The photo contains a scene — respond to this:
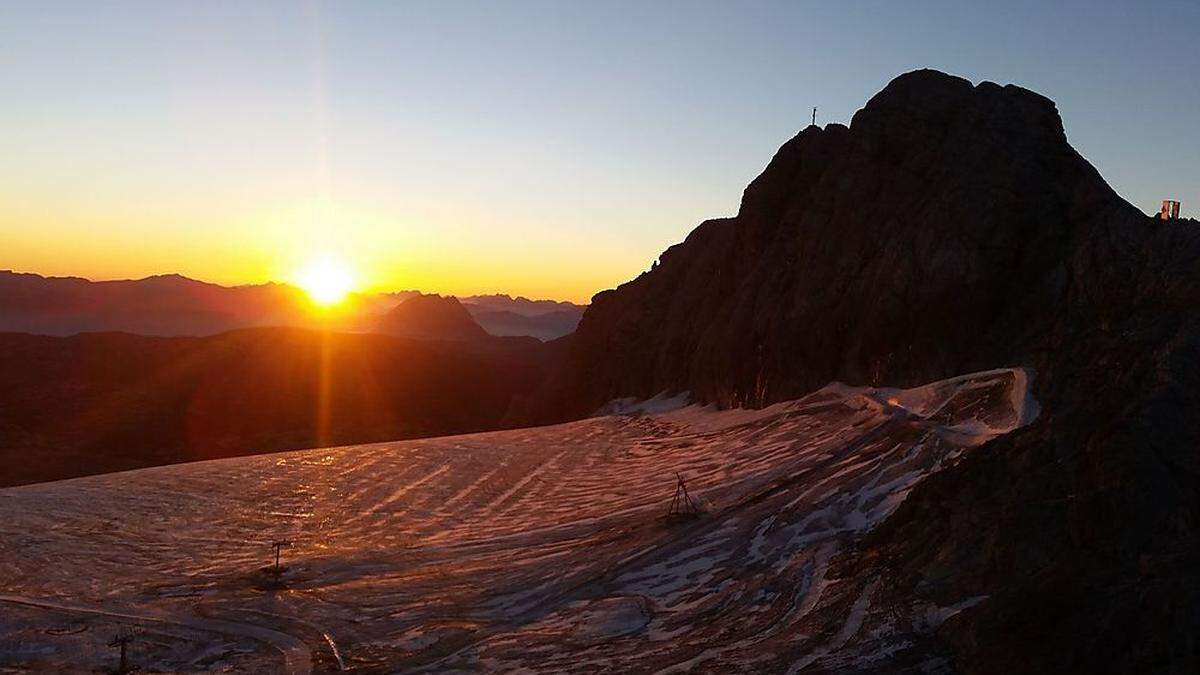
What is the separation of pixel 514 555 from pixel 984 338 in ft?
41.7

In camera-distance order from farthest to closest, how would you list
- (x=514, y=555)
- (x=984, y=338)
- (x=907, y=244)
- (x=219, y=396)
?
(x=219, y=396)
(x=907, y=244)
(x=984, y=338)
(x=514, y=555)

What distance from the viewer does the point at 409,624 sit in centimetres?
1488

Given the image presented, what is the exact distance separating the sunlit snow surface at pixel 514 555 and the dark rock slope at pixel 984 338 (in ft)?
4.06

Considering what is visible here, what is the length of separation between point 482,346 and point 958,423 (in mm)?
130119

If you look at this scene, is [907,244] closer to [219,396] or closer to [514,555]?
[514,555]

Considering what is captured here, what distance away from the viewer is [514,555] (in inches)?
725

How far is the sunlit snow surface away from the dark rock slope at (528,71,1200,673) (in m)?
1.24

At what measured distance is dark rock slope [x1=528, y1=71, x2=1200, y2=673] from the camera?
909 cm

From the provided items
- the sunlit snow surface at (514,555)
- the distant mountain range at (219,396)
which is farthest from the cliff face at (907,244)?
the distant mountain range at (219,396)

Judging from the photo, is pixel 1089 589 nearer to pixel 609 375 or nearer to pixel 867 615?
pixel 867 615

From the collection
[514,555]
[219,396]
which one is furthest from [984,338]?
[219,396]

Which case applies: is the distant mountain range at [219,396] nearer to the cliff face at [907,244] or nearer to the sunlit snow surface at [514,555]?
the sunlit snow surface at [514,555]

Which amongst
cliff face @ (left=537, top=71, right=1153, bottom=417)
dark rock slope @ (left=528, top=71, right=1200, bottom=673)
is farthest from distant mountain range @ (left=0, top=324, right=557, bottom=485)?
cliff face @ (left=537, top=71, right=1153, bottom=417)

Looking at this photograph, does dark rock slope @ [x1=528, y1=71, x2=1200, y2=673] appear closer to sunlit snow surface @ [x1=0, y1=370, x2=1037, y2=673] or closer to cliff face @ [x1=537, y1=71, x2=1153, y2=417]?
cliff face @ [x1=537, y1=71, x2=1153, y2=417]
